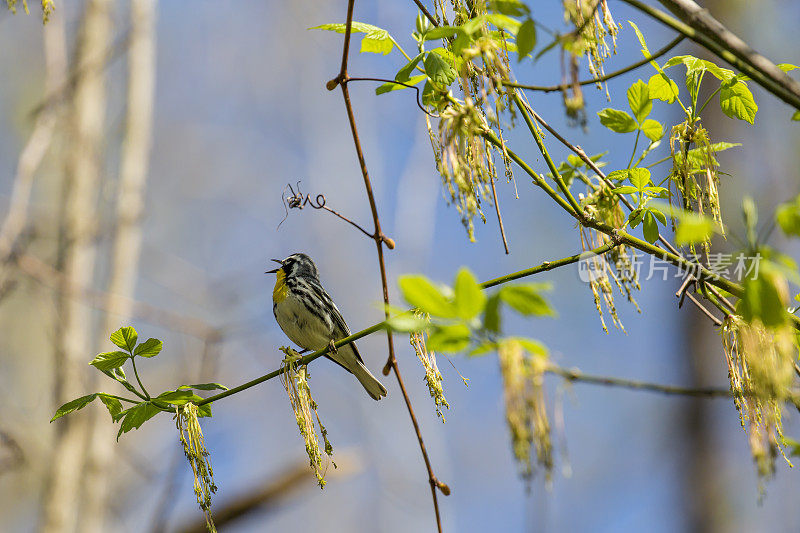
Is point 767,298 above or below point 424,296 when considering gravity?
below

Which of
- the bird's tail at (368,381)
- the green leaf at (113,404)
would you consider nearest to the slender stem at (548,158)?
the green leaf at (113,404)

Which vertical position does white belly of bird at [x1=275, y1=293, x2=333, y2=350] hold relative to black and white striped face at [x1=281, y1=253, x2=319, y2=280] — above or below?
below

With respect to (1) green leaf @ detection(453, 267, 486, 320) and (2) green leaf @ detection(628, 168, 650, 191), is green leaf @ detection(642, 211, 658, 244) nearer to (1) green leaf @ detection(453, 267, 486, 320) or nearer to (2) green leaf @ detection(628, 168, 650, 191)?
(2) green leaf @ detection(628, 168, 650, 191)

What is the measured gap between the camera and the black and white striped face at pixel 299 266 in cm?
442

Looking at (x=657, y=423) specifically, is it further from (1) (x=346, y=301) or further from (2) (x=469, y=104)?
(2) (x=469, y=104)

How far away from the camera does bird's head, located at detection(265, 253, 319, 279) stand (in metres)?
4.42

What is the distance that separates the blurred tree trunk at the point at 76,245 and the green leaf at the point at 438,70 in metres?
3.30

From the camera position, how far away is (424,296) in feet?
2.79

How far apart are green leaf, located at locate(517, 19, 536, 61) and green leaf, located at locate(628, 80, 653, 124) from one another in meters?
0.57

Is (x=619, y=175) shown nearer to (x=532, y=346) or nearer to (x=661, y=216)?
(x=661, y=216)

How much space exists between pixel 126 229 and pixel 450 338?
447 cm

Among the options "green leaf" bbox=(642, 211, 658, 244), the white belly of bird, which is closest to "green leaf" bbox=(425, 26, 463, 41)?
"green leaf" bbox=(642, 211, 658, 244)

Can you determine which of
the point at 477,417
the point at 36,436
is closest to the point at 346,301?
the point at 477,417

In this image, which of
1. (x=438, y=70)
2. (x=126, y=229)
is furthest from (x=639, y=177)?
(x=126, y=229)
